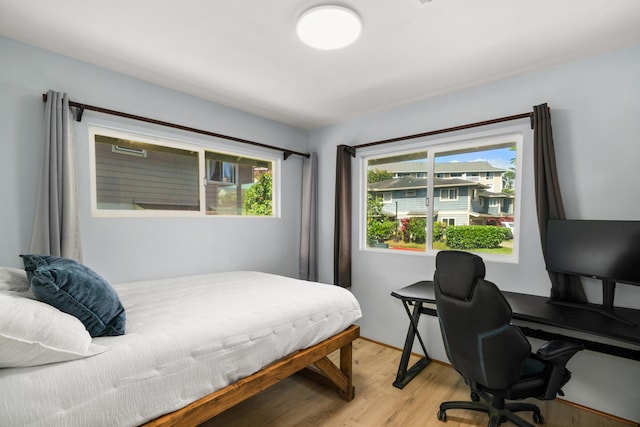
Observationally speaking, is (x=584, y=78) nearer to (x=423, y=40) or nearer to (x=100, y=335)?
(x=423, y=40)

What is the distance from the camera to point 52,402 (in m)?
1.00

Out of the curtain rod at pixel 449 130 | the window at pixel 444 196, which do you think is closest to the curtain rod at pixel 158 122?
the curtain rod at pixel 449 130

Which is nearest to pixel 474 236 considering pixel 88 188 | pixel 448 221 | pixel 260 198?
pixel 448 221

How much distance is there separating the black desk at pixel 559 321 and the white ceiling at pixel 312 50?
1.73 meters

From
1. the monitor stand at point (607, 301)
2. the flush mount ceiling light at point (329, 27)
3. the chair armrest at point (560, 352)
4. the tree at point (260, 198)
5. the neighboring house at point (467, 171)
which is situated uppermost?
the flush mount ceiling light at point (329, 27)

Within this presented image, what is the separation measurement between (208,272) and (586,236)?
119 inches

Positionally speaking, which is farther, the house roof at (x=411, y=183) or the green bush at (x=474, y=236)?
the house roof at (x=411, y=183)

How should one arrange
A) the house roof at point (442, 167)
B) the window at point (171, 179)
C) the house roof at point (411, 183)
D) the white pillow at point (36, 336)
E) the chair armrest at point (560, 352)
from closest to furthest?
the white pillow at point (36, 336), the chair armrest at point (560, 352), the window at point (171, 179), the house roof at point (442, 167), the house roof at point (411, 183)

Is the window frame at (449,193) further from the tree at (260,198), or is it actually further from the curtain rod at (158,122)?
the tree at (260,198)

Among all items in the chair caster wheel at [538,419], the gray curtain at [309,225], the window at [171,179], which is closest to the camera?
the chair caster wheel at [538,419]

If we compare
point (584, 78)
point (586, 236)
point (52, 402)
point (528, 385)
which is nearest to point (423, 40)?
point (584, 78)

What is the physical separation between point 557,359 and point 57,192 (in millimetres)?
3167

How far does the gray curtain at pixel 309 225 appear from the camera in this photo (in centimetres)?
359

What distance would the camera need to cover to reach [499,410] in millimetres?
1765
